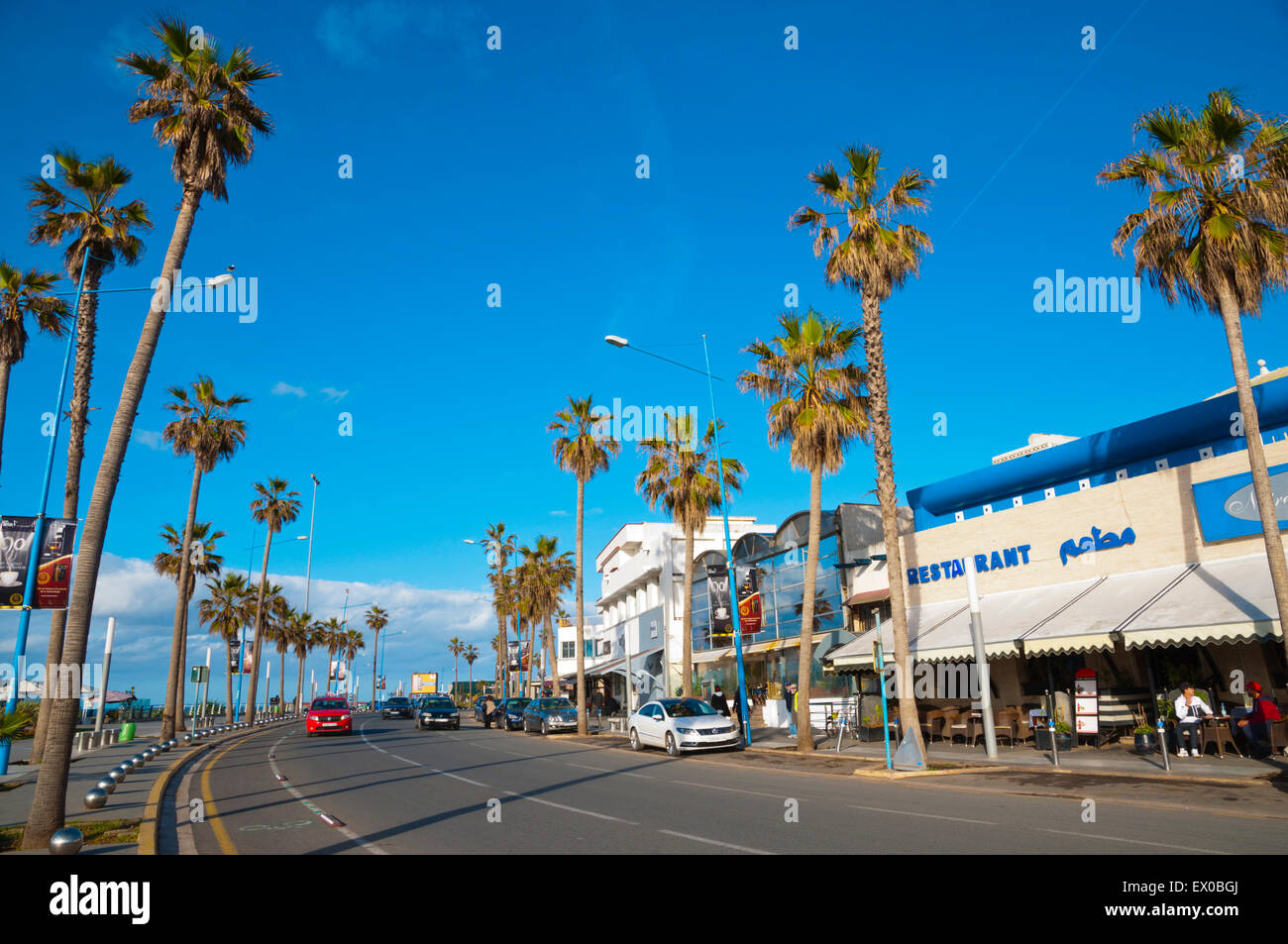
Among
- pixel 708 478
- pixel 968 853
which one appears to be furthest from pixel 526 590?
pixel 968 853

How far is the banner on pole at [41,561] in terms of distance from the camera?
20.0m

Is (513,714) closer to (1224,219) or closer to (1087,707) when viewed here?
(1087,707)

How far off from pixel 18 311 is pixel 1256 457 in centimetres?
3396

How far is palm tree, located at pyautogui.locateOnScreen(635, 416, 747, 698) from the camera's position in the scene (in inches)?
1262

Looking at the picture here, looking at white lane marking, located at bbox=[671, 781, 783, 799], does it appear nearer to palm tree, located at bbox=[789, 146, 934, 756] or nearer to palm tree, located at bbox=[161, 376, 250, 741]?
palm tree, located at bbox=[789, 146, 934, 756]

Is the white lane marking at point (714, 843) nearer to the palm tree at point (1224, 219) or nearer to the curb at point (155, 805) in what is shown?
the curb at point (155, 805)

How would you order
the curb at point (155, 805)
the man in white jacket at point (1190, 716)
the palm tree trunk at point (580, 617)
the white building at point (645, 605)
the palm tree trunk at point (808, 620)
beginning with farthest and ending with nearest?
1. the white building at point (645, 605)
2. the palm tree trunk at point (580, 617)
3. the palm tree trunk at point (808, 620)
4. the man in white jacket at point (1190, 716)
5. the curb at point (155, 805)

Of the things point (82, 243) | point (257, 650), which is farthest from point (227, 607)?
point (82, 243)

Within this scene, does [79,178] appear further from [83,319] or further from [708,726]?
[708,726]

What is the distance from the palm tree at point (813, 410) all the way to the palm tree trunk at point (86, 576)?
15.9 meters

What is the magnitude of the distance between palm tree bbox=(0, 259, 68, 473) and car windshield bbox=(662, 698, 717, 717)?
23746mm

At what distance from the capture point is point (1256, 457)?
14.7m

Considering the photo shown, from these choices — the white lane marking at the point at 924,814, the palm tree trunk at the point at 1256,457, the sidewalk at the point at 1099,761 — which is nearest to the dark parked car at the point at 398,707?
the sidewalk at the point at 1099,761

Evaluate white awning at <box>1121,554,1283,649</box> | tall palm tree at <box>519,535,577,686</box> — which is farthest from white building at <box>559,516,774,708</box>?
white awning at <box>1121,554,1283,649</box>
